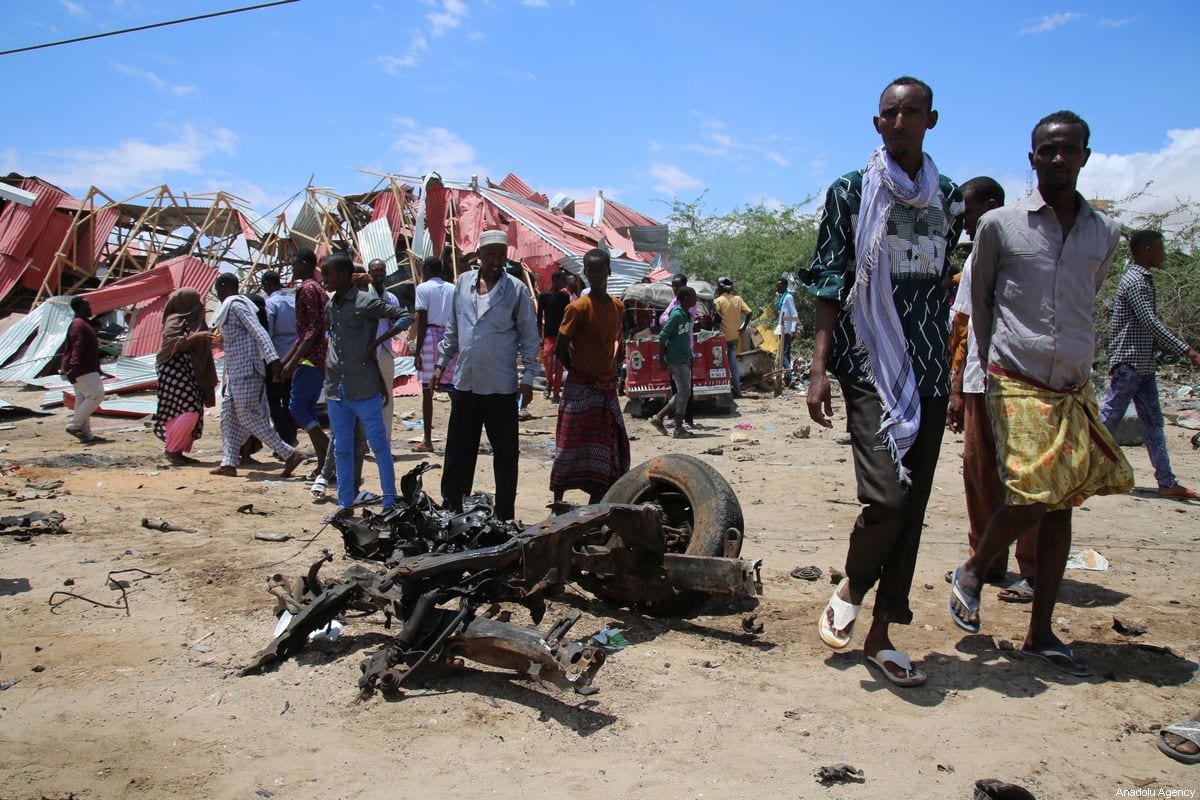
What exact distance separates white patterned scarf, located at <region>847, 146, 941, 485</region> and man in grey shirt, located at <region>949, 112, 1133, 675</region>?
1.32 ft

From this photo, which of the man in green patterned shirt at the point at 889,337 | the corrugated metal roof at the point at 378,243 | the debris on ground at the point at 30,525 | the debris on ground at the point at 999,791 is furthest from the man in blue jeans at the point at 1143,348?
the corrugated metal roof at the point at 378,243

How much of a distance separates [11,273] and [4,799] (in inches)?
766

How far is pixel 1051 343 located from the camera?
128 inches

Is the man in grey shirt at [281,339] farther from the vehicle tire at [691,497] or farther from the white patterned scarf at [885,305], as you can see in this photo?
the white patterned scarf at [885,305]

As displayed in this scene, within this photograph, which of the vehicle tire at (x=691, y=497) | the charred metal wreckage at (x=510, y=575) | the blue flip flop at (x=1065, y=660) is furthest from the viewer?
the vehicle tire at (x=691, y=497)

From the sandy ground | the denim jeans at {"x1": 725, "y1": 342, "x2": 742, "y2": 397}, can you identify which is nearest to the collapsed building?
the denim jeans at {"x1": 725, "y1": 342, "x2": 742, "y2": 397}

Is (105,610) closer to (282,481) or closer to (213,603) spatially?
(213,603)

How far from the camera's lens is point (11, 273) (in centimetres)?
1845

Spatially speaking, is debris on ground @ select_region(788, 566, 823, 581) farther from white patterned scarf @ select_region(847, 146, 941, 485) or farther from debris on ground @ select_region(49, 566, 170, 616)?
debris on ground @ select_region(49, 566, 170, 616)

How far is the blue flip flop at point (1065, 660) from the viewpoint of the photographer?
3314mm

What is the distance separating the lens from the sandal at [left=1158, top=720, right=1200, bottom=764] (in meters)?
2.65

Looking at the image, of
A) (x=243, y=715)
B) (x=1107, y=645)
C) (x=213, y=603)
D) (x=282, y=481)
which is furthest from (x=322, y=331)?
(x=1107, y=645)

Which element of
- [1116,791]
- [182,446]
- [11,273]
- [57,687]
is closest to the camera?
[1116,791]

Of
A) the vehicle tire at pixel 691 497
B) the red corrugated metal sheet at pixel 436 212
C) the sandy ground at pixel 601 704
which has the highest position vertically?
the red corrugated metal sheet at pixel 436 212
